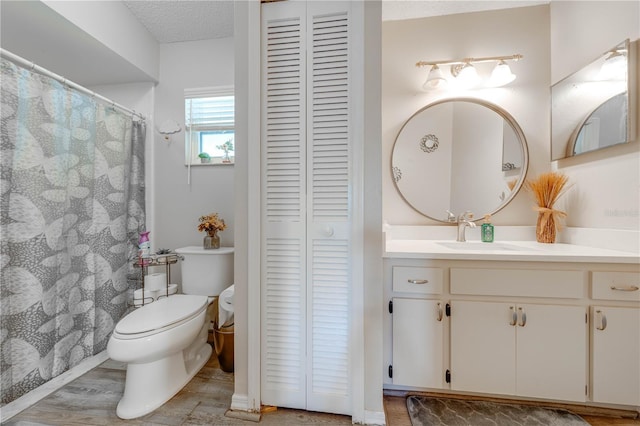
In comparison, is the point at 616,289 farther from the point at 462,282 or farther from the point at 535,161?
the point at 535,161

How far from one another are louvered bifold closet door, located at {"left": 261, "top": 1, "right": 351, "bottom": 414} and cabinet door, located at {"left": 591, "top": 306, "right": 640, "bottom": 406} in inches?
45.8

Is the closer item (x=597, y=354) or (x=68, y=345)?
(x=597, y=354)

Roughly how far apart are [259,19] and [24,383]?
2211mm

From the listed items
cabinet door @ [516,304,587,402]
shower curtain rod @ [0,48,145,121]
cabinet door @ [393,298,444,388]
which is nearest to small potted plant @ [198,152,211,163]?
shower curtain rod @ [0,48,145,121]

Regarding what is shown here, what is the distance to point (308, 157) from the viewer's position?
1.25 meters

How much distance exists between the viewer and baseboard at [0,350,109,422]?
4.24ft

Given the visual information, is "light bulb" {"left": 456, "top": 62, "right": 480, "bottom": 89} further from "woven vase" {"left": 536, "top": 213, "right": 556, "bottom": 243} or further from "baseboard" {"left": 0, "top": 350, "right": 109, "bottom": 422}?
"baseboard" {"left": 0, "top": 350, "right": 109, "bottom": 422}

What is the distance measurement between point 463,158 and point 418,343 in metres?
1.24

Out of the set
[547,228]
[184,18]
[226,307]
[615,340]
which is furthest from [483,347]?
[184,18]

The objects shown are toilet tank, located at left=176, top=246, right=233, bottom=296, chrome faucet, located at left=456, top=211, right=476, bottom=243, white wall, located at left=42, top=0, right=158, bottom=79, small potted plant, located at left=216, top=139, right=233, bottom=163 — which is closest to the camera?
white wall, located at left=42, top=0, right=158, bottom=79

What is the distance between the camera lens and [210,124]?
→ 6.98 ft

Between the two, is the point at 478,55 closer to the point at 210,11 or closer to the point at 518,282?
the point at 518,282

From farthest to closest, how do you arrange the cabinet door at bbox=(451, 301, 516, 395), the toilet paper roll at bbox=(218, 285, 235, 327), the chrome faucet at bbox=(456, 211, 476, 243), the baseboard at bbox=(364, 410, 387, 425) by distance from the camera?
the chrome faucet at bbox=(456, 211, 476, 243) < the toilet paper roll at bbox=(218, 285, 235, 327) < the cabinet door at bbox=(451, 301, 516, 395) < the baseboard at bbox=(364, 410, 387, 425)

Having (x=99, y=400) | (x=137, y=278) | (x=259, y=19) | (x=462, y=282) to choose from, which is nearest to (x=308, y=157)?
(x=259, y=19)
